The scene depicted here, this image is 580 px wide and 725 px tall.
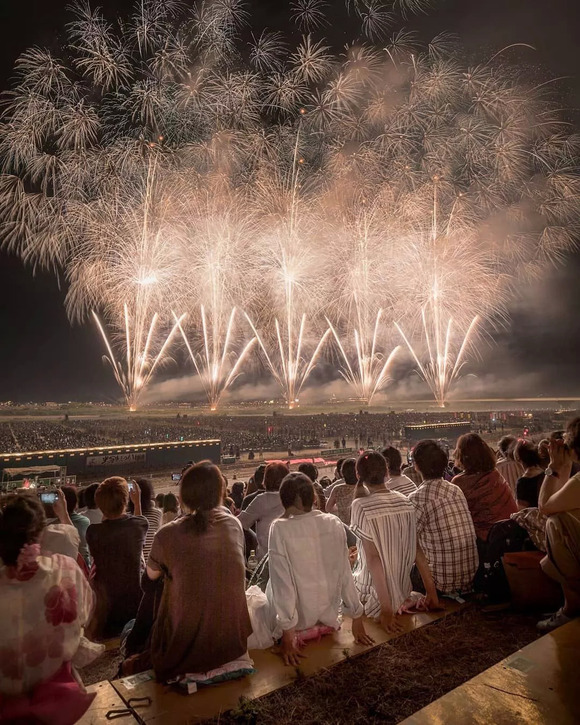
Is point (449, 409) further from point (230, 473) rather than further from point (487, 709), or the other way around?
point (487, 709)

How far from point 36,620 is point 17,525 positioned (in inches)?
18.6

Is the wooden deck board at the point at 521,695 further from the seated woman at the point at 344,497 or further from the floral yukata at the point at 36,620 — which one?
the seated woman at the point at 344,497

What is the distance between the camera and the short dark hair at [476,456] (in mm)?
4199

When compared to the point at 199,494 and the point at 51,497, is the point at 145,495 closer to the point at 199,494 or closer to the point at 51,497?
the point at 51,497

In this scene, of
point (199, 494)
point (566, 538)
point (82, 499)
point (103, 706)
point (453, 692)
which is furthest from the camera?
point (82, 499)

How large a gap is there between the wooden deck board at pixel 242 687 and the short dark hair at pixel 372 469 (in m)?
1.13

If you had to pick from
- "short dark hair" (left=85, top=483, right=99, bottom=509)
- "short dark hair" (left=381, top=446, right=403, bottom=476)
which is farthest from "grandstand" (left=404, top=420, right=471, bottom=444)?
"short dark hair" (left=85, top=483, right=99, bottom=509)

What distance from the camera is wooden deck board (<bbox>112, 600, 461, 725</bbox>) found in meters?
2.37

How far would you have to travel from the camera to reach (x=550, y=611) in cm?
345

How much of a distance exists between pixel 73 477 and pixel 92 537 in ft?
57.4

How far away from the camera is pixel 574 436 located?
3.05m

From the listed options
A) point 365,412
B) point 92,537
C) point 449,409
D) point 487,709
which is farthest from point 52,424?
point 449,409

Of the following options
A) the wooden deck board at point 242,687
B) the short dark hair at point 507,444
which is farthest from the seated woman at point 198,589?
the short dark hair at point 507,444

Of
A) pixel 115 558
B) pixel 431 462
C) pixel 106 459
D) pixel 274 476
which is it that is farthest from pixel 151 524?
pixel 106 459
